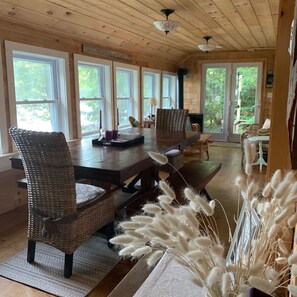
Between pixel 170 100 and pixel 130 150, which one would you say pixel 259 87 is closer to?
pixel 170 100

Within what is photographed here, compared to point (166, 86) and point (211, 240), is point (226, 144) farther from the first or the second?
point (211, 240)

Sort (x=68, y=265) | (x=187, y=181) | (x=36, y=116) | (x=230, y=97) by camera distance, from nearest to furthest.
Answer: (x=68, y=265) → (x=187, y=181) → (x=36, y=116) → (x=230, y=97)

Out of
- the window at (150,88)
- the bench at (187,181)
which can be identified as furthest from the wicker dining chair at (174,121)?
the window at (150,88)

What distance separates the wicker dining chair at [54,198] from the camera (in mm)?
1978

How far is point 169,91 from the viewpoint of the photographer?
8.04m

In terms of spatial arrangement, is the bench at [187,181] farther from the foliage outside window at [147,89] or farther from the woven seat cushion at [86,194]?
the foliage outside window at [147,89]

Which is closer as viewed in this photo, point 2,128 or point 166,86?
point 2,128

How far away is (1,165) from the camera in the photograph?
3232 mm

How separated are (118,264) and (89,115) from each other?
305cm

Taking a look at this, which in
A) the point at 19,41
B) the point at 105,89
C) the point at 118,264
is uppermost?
the point at 19,41

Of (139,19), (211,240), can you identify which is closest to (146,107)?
(139,19)

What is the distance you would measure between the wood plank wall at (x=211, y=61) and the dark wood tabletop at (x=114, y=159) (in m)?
4.89

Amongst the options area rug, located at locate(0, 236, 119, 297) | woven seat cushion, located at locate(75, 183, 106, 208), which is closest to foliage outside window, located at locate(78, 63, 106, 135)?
woven seat cushion, located at locate(75, 183, 106, 208)

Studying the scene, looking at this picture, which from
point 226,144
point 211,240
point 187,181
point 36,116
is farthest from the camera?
point 226,144
